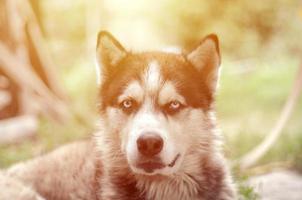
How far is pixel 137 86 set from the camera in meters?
3.64

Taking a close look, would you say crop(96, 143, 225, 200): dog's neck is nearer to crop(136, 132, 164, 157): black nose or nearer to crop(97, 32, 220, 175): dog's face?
crop(97, 32, 220, 175): dog's face

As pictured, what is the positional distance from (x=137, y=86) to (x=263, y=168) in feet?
8.80

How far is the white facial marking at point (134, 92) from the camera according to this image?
361cm

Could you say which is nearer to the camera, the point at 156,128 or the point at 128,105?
the point at 156,128

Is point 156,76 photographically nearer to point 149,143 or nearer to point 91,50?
point 149,143

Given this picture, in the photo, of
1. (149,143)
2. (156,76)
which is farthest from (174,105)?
(149,143)

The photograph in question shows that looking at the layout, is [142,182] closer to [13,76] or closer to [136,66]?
[136,66]

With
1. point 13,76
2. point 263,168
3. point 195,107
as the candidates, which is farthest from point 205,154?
point 13,76

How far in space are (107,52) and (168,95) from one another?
0.58 metres

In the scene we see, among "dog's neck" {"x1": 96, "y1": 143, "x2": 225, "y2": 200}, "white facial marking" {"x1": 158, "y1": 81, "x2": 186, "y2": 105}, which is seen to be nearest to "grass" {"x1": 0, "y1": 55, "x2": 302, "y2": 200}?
"dog's neck" {"x1": 96, "y1": 143, "x2": 225, "y2": 200}

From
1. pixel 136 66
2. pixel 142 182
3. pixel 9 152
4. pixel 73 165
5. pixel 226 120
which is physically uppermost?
pixel 226 120

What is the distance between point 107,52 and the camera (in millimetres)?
3939

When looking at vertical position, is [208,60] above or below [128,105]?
above

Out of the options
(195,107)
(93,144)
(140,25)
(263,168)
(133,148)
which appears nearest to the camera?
(133,148)
